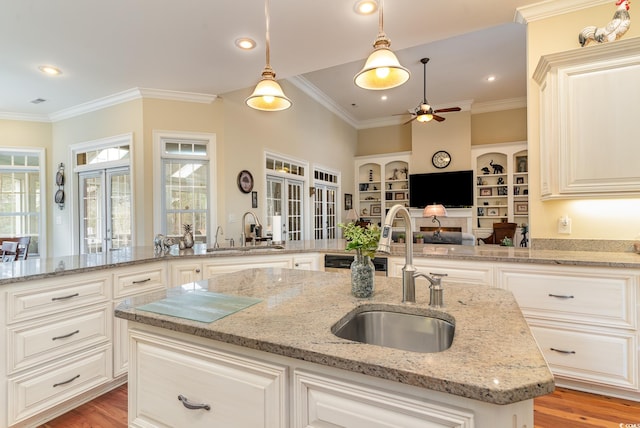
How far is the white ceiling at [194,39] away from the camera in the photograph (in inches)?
95.8

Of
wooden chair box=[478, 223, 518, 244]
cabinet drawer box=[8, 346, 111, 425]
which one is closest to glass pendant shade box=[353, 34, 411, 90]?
cabinet drawer box=[8, 346, 111, 425]

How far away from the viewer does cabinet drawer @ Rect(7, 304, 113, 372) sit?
1812 mm

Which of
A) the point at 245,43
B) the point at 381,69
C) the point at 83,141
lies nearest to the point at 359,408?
the point at 381,69

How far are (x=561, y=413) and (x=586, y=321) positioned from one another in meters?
0.61

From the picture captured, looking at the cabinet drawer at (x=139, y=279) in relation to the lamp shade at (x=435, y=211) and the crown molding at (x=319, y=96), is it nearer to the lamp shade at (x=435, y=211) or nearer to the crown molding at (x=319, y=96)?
the crown molding at (x=319, y=96)

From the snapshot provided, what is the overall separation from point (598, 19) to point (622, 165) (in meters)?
1.20

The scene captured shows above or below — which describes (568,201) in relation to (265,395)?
above

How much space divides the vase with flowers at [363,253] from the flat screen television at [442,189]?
6.46 metres

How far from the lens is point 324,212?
6.81 m

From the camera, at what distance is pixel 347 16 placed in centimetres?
254

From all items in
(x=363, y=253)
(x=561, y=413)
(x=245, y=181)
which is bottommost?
(x=561, y=413)

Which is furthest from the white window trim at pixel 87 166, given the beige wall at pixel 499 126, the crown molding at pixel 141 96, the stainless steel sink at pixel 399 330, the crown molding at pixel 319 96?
the beige wall at pixel 499 126

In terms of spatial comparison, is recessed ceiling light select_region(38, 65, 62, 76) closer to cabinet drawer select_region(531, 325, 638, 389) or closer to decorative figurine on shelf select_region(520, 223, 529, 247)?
cabinet drawer select_region(531, 325, 638, 389)

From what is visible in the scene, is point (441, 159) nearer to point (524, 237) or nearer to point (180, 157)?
point (524, 237)
